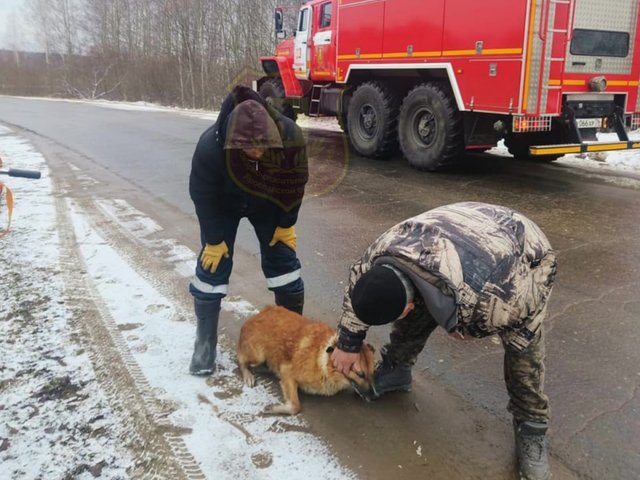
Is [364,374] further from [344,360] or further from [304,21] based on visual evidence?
[304,21]

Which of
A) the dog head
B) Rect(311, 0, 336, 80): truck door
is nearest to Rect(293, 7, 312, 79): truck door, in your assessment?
Rect(311, 0, 336, 80): truck door

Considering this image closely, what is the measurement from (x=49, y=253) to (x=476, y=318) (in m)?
4.17

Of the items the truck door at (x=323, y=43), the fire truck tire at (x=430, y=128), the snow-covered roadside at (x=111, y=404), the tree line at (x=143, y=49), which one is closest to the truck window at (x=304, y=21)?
the truck door at (x=323, y=43)

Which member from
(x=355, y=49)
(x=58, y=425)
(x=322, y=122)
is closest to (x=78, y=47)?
(x=322, y=122)

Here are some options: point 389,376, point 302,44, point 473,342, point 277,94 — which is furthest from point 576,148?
point 277,94

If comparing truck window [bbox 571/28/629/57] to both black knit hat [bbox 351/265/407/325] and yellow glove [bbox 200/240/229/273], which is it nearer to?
yellow glove [bbox 200/240/229/273]

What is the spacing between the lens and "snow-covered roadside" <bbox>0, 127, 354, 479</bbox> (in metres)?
2.29

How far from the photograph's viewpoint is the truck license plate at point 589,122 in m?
7.55

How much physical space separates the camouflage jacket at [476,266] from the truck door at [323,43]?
360 inches

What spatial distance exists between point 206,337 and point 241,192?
849mm

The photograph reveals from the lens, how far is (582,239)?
5301 millimetres

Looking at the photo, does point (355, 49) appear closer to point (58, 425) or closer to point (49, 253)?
point (49, 253)

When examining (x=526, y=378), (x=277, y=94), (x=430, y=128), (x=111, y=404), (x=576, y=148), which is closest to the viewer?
(x=526, y=378)

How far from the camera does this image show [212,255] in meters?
2.95
